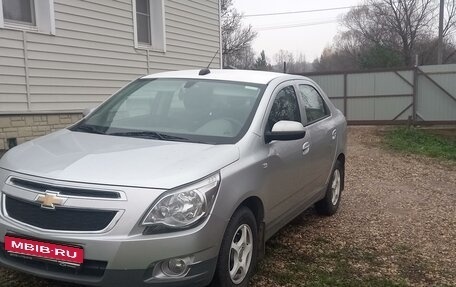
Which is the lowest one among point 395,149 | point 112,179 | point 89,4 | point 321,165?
point 395,149

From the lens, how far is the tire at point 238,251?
3.09 meters

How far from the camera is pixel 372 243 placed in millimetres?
4938

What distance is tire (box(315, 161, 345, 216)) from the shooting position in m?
5.68

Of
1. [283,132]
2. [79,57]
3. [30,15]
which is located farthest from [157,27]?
[283,132]

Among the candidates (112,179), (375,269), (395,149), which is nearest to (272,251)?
(375,269)

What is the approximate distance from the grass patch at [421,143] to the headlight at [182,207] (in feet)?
32.4

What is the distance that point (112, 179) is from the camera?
2824 mm

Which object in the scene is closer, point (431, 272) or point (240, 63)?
point (431, 272)

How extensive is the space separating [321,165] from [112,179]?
282cm

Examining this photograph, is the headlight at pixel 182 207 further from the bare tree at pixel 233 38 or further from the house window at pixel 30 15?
the bare tree at pixel 233 38

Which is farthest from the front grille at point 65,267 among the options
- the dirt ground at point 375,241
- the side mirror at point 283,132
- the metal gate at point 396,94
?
the metal gate at point 396,94

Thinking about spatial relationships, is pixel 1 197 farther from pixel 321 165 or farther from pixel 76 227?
pixel 321 165

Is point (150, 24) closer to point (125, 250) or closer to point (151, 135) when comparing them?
point (151, 135)
